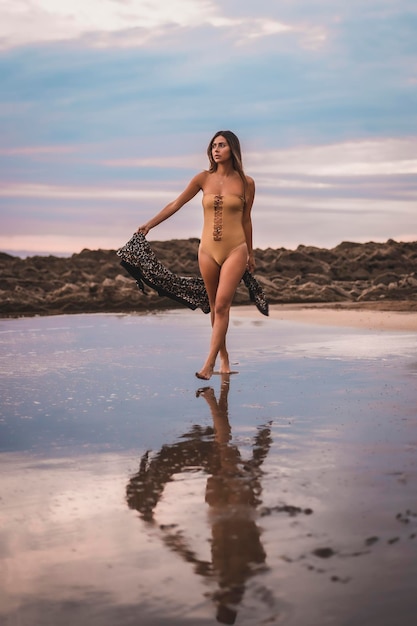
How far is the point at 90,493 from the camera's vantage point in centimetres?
431

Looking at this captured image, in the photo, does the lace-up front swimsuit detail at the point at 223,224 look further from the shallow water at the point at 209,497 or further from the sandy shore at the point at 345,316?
the sandy shore at the point at 345,316

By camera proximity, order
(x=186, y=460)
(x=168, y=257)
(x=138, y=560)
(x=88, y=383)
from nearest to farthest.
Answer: (x=138, y=560)
(x=186, y=460)
(x=88, y=383)
(x=168, y=257)

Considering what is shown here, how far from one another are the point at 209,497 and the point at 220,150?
17.0 ft

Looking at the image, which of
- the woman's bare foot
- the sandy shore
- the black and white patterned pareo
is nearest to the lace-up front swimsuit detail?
the black and white patterned pareo

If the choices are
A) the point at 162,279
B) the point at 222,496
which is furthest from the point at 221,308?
the point at 222,496

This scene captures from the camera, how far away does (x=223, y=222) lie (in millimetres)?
8984

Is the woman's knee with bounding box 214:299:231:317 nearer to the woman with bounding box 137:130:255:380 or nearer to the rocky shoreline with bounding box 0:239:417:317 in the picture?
the woman with bounding box 137:130:255:380

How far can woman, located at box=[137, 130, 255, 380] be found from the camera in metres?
8.90

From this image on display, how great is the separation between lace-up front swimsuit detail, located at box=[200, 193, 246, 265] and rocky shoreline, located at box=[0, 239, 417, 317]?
35.8 feet

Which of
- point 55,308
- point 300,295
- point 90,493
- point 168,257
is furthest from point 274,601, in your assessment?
point 168,257

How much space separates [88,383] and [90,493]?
3.83 m

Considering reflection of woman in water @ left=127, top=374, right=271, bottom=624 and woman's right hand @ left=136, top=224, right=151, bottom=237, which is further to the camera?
woman's right hand @ left=136, top=224, right=151, bottom=237

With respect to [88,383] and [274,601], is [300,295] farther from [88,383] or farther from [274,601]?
[274,601]

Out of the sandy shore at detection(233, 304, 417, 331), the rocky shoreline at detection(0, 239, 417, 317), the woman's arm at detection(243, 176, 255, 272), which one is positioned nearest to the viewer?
the woman's arm at detection(243, 176, 255, 272)
